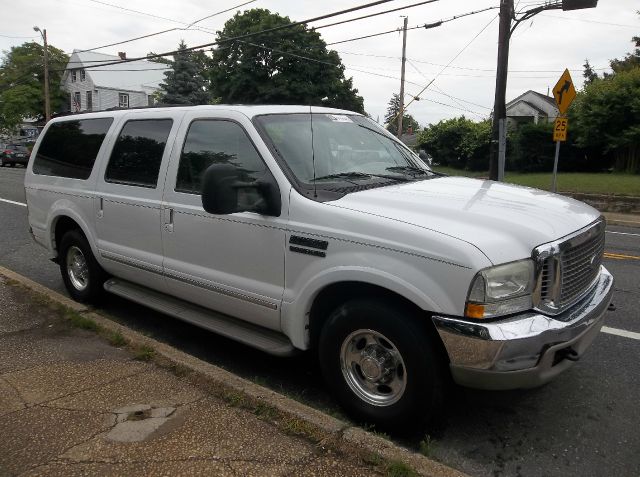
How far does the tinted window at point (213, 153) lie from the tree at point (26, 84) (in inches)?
2289

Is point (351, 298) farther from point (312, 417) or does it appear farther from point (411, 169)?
point (411, 169)

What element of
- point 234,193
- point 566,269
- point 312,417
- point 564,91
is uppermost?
point 564,91

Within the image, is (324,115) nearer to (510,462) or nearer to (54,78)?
(510,462)

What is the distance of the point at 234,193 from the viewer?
316cm

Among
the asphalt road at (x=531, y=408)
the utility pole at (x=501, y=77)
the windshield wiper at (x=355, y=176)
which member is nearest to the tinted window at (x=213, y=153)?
the windshield wiper at (x=355, y=176)

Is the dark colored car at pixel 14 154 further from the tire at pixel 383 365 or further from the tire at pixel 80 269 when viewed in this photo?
the tire at pixel 383 365

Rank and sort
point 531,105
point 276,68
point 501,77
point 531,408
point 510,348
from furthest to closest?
point 531,105
point 276,68
point 501,77
point 531,408
point 510,348

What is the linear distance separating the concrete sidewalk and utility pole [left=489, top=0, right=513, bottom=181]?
13384 millimetres

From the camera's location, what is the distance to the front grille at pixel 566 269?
2.79 meters

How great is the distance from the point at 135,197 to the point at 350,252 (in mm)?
2151

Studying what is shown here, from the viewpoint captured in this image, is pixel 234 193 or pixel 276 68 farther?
pixel 276 68

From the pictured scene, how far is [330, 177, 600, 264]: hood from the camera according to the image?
2.74 meters

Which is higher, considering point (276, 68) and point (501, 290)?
point (276, 68)

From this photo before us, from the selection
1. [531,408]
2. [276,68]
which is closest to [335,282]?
[531,408]
